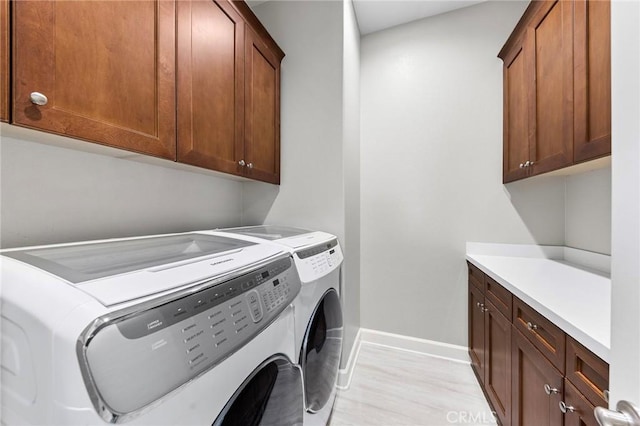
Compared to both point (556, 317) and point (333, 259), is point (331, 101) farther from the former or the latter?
point (556, 317)

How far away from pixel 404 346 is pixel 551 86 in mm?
2132

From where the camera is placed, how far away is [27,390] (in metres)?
0.38

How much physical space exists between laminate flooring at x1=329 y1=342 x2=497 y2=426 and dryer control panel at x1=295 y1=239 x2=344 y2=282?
3.24ft

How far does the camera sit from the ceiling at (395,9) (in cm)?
203

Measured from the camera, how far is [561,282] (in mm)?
1289

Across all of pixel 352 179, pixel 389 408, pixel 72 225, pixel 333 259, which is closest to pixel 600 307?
pixel 333 259

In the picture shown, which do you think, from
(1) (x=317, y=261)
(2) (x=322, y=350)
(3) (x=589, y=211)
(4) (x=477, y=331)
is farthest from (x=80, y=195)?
(3) (x=589, y=211)

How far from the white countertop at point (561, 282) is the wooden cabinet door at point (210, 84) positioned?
4.97ft

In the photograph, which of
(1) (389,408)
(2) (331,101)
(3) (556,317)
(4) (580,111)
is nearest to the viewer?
(3) (556,317)

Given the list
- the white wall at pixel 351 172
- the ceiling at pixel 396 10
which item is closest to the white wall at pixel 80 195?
the white wall at pixel 351 172

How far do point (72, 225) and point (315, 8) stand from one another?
194 cm

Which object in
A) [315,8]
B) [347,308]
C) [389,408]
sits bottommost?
[389,408]

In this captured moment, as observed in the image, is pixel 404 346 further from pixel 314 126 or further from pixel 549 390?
pixel 314 126

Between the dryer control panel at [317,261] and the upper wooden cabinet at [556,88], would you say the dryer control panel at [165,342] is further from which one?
the upper wooden cabinet at [556,88]
